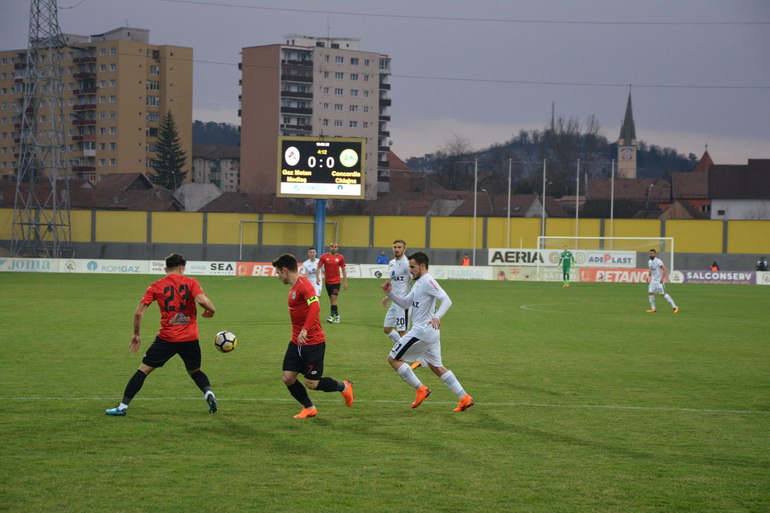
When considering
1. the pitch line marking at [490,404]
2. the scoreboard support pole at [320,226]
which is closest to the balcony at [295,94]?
the scoreboard support pole at [320,226]

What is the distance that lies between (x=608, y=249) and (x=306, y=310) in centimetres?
5558

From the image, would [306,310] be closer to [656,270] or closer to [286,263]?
[286,263]

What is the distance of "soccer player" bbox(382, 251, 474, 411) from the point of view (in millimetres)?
10781

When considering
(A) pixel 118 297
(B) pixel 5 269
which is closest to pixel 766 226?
(A) pixel 118 297

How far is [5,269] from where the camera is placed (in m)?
53.3

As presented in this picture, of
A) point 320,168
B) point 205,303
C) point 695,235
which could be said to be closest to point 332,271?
point 205,303

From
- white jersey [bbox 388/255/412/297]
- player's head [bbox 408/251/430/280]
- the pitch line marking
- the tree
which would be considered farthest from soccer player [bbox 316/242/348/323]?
the tree

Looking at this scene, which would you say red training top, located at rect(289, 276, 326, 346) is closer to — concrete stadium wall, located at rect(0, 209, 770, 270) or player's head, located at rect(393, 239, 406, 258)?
player's head, located at rect(393, 239, 406, 258)

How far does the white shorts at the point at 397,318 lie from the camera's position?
15.8 metres

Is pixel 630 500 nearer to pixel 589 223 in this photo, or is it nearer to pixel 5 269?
pixel 5 269

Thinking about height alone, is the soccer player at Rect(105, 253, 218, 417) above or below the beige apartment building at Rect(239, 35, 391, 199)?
below

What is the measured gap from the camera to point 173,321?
9898 mm

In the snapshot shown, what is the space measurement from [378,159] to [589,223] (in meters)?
75.0

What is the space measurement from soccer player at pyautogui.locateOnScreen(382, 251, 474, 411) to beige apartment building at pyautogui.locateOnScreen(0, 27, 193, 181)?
4808 inches
